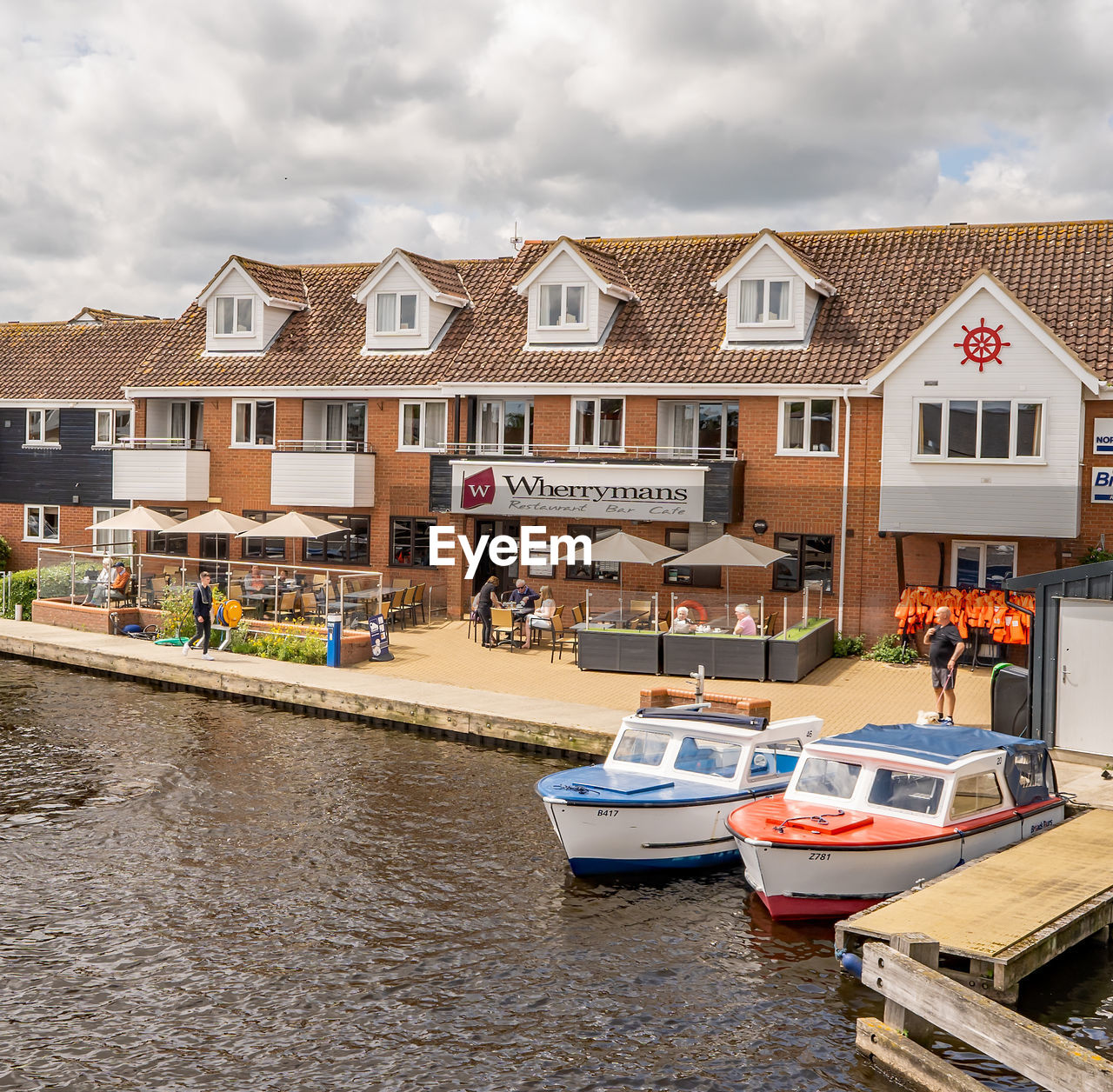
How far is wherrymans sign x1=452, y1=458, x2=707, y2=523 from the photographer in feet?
97.5

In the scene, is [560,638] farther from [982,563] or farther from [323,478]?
[982,563]

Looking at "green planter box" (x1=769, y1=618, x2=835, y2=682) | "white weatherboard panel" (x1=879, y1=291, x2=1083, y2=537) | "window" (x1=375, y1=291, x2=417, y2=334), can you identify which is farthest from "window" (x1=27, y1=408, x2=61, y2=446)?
"white weatherboard panel" (x1=879, y1=291, x2=1083, y2=537)

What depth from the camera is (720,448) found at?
101 ft

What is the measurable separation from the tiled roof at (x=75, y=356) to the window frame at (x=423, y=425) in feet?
33.1

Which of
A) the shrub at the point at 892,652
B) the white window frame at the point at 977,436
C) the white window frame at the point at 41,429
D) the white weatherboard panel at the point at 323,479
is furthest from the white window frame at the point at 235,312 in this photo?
the shrub at the point at 892,652

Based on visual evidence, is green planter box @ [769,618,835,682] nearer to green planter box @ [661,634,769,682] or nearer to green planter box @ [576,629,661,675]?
green planter box @ [661,634,769,682]

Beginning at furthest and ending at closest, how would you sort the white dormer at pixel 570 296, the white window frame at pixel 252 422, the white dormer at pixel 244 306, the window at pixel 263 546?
the white dormer at pixel 244 306 < the white window frame at pixel 252 422 < the window at pixel 263 546 < the white dormer at pixel 570 296

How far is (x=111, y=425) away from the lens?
134 feet

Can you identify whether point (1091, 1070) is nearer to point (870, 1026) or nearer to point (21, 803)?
point (870, 1026)

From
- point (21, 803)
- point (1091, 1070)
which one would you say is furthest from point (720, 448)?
point (1091, 1070)

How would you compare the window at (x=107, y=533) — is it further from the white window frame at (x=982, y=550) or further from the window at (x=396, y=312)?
the white window frame at (x=982, y=550)

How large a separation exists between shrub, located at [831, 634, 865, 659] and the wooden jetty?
13291 millimetres

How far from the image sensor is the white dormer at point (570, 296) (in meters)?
32.8

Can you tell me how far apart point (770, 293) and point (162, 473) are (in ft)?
59.7
